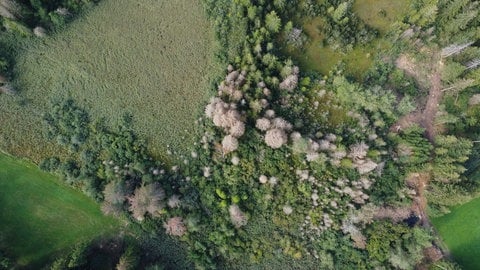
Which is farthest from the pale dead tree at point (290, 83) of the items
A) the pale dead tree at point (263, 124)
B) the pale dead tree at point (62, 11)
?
the pale dead tree at point (62, 11)

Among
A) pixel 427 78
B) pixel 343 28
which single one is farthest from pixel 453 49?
pixel 343 28

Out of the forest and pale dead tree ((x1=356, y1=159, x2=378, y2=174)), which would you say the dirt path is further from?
pale dead tree ((x1=356, y1=159, x2=378, y2=174))

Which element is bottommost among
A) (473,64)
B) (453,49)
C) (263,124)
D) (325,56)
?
(263,124)

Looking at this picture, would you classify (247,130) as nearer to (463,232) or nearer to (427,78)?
(427,78)

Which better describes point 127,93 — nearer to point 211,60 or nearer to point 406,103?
point 211,60

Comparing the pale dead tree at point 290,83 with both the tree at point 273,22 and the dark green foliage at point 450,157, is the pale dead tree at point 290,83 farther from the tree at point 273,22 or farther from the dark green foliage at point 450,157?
the dark green foliage at point 450,157

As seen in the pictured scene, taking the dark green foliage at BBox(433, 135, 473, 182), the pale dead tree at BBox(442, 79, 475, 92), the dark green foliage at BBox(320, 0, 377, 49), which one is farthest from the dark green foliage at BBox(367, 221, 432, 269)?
the dark green foliage at BBox(320, 0, 377, 49)

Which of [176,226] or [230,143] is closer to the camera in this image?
[230,143]
